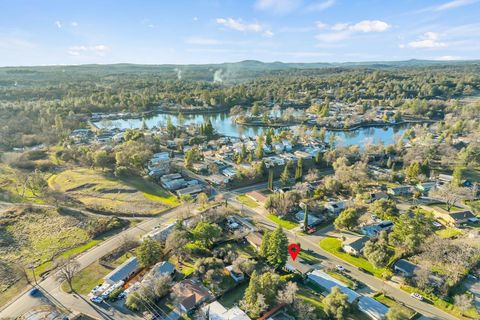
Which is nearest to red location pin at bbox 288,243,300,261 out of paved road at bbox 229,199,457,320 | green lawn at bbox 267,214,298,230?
paved road at bbox 229,199,457,320

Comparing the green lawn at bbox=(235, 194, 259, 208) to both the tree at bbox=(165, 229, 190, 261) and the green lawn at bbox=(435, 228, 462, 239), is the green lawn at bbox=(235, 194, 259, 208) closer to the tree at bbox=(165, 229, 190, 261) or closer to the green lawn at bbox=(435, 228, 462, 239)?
the tree at bbox=(165, 229, 190, 261)

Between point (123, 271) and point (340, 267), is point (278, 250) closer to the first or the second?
point (340, 267)

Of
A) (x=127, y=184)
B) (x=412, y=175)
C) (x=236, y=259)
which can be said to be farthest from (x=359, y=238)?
(x=127, y=184)

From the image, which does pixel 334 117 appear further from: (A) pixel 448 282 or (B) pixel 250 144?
(A) pixel 448 282

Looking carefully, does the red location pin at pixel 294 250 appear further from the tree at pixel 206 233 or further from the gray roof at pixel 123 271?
the gray roof at pixel 123 271

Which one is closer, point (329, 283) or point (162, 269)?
point (329, 283)

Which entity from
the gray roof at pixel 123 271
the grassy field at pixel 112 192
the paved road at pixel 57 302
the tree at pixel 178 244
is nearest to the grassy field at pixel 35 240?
the paved road at pixel 57 302

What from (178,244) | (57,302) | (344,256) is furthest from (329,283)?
(57,302)
